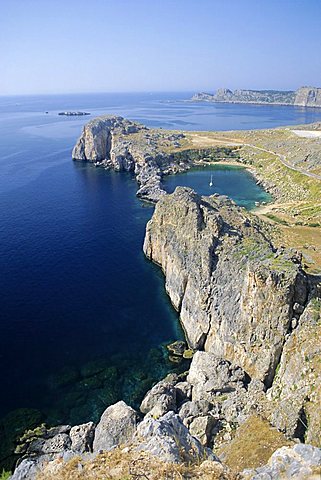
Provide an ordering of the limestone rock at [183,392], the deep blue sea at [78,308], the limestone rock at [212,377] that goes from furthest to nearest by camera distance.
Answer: the deep blue sea at [78,308]
the limestone rock at [183,392]
the limestone rock at [212,377]

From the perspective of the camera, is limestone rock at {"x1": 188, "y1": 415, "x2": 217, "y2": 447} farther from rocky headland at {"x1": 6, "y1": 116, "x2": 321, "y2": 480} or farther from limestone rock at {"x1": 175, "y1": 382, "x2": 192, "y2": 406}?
limestone rock at {"x1": 175, "y1": 382, "x2": 192, "y2": 406}

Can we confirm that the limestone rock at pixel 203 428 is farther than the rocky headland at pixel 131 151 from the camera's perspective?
No

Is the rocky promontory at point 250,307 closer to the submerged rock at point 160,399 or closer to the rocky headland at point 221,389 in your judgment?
the rocky headland at point 221,389

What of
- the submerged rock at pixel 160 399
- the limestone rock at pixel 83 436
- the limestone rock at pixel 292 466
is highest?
the limestone rock at pixel 292 466

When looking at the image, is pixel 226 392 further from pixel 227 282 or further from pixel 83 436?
pixel 83 436

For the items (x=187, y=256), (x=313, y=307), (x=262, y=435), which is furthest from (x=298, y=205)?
(x=262, y=435)

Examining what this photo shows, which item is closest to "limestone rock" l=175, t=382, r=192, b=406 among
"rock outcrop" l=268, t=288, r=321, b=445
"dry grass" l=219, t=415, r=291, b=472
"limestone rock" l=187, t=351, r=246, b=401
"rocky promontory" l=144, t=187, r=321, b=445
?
"limestone rock" l=187, t=351, r=246, b=401

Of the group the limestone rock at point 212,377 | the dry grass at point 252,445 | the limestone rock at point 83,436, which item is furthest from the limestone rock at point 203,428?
the limestone rock at point 83,436
